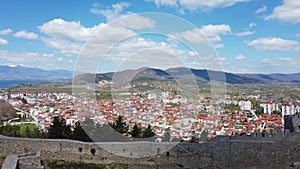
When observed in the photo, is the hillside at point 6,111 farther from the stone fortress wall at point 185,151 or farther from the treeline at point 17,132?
the stone fortress wall at point 185,151

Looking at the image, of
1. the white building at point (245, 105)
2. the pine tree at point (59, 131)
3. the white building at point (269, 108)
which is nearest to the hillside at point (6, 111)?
the pine tree at point (59, 131)

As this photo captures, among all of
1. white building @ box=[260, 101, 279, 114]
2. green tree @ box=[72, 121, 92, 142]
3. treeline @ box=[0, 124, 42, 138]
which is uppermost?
green tree @ box=[72, 121, 92, 142]

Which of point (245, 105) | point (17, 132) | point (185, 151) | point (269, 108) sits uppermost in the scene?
point (185, 151)

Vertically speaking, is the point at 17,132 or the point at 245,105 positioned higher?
the point at 17,132

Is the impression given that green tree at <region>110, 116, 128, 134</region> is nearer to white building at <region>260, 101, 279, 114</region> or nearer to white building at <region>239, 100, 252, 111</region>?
white building at <region>239, 100, 252, 111</region>

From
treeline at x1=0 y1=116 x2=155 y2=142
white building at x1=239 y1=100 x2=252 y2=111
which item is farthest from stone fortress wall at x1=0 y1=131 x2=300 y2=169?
white building at x1=239 y1=100 x2=252 y2=111

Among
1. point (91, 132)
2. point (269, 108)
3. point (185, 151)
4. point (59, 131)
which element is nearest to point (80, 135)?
point (91, 132)

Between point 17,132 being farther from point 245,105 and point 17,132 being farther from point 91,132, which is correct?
point 245,105

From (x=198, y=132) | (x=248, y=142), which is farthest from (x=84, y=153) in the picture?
(x=198, y=132)
